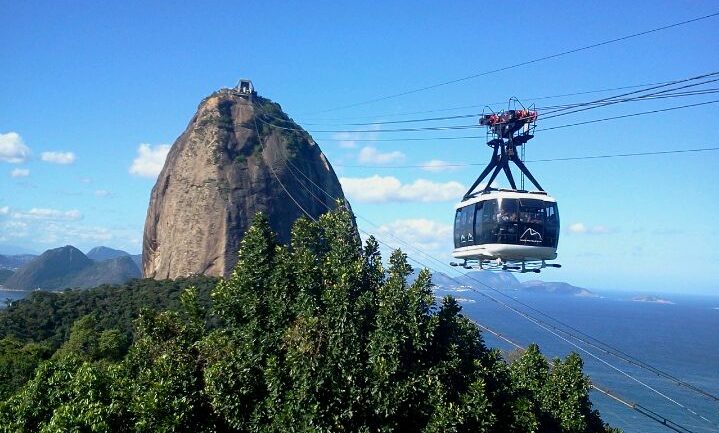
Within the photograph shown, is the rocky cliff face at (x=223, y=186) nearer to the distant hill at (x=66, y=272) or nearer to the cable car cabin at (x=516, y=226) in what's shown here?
the cable car cabin at (x=516, y=226)

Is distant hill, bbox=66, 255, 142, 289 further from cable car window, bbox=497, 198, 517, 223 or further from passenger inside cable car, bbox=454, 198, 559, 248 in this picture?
cable car window, bbox=497, 198, 517, 223

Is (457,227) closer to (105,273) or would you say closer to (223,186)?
(223,186)

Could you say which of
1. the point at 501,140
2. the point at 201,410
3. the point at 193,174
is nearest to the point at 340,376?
the point at 201,410

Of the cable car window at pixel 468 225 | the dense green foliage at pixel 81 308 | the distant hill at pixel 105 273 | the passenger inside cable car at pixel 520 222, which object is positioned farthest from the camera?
the distant hill at pixel 105 273

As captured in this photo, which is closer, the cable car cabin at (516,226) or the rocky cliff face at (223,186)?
the cable car cabin at (516,226)

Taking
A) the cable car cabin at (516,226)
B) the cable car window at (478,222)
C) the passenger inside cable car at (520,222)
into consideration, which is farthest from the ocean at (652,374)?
the passenger inside cable car at (520,222)

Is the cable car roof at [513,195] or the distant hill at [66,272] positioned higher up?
the cable car roof at [513,195]
